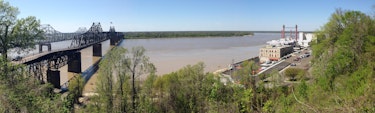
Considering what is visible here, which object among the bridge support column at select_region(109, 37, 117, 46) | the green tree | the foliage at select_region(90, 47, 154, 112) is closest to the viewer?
the foliage at select_region(90, 47, 154, 112)

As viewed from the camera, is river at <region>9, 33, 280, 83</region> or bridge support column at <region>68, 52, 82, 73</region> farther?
river at <region>9, 33, 280, 83</region>

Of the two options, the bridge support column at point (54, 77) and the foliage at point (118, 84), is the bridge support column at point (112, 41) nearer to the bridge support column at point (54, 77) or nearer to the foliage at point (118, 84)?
the bridge support column at point (54, 77)

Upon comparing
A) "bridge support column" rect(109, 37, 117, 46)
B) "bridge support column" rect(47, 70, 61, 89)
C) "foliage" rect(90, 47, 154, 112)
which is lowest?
"bridge support column" rect(47, 70, 61, 89)

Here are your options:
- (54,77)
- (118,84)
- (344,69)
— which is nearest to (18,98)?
(118,84)

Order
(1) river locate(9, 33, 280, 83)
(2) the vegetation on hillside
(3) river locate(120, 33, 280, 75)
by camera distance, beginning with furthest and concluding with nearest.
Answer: (3) river locate(120, 33, 280, 75) < (1) river locate(9, 33, 280, 83) < (2) the vegetation on hillside

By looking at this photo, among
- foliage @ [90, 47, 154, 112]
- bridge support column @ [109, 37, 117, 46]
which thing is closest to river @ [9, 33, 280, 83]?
foliage @ [90, 47, 154, 112]

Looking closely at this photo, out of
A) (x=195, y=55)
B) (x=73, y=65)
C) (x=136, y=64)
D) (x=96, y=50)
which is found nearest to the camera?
(x=136, y=64)

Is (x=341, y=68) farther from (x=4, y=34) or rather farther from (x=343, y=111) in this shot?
(x=4, y=34)

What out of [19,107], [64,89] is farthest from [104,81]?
[64,89]

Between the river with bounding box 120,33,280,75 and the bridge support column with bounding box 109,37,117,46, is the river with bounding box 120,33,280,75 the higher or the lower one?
the lower one

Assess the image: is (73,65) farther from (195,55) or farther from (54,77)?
(195,55)

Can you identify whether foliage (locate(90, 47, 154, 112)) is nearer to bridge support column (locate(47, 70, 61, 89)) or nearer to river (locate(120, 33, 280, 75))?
bridge support column (locate(47, 70, 61, 89))
